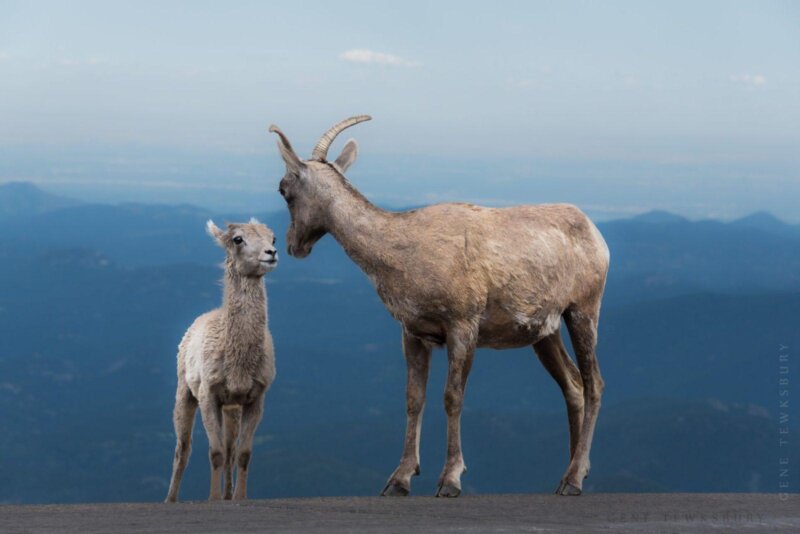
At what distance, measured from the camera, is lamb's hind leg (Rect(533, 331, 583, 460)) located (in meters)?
17.6

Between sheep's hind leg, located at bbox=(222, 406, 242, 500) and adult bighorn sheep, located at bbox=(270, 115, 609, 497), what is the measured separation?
2345mm

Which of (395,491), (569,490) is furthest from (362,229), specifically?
(569,490)

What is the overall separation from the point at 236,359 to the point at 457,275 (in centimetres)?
320

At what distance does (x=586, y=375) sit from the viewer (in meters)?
17.2

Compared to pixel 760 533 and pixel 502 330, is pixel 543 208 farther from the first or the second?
pixel 760 533

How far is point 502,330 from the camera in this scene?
16.4 metres

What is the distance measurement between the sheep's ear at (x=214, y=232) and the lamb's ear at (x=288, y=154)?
1.62 m

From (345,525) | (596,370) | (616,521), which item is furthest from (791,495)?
(345,525)

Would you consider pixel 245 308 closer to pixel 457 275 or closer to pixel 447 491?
pixel 457 275

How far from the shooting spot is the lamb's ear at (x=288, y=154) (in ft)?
54.4

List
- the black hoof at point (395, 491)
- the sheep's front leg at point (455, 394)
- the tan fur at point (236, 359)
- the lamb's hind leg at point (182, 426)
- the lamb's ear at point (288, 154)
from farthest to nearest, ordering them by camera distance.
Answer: the lamb's hind leg at point (182, 426)
the tan fur at point (236, 359)
the lamb's ear at point (288, 154)
the black hoof at point (395, 491)
the sheep's front leg at point (455, 394)

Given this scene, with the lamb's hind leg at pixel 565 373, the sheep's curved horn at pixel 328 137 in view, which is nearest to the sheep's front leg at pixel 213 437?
the sheep's curved horn at pixel 328 137

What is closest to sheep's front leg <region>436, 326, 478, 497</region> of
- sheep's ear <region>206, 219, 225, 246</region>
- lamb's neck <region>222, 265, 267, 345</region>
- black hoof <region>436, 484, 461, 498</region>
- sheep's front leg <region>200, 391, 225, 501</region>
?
black hoof <region>436, 484, 461, 498</region>

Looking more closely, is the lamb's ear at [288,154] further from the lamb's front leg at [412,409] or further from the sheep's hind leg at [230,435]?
the sheep's hind leg at [230,435]
